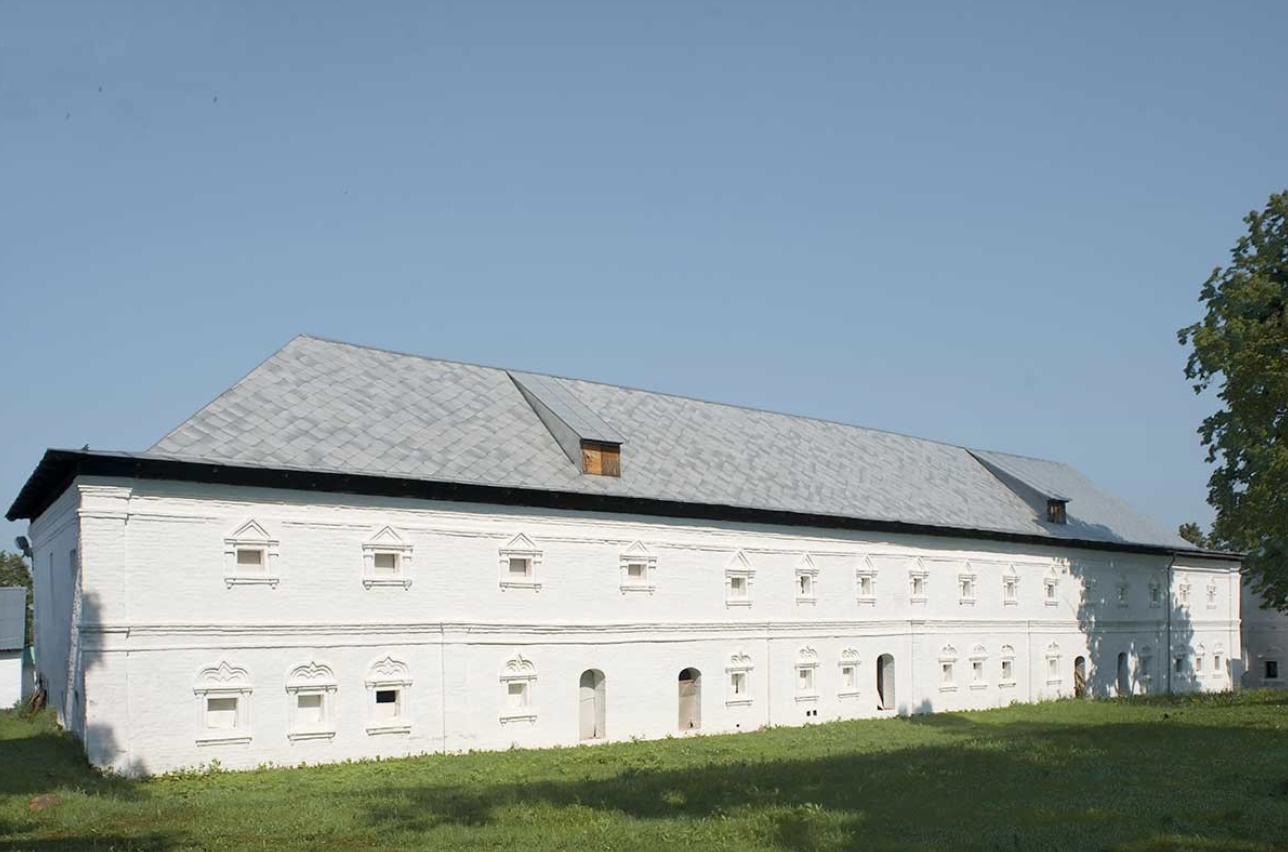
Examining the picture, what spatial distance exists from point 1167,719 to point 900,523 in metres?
10.1

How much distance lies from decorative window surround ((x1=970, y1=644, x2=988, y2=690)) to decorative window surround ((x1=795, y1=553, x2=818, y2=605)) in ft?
31.3

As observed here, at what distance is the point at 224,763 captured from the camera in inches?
995

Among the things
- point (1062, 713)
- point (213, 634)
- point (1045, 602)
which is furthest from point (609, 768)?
point (1045, 602)

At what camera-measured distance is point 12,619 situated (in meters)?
44.7

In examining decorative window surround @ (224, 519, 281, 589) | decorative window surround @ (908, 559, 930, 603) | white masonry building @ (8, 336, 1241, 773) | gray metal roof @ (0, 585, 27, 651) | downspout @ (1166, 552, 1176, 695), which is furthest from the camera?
downspout @ (1166, 552, 1176, 695)

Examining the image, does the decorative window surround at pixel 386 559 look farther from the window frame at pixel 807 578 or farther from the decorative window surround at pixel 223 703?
the window frame at pixel 807 578

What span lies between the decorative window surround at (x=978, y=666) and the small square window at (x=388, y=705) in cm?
2404

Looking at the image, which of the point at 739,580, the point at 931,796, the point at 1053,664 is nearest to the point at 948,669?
the point at 1053,664

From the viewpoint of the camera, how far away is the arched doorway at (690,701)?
34375 millimetres

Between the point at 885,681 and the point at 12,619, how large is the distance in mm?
31714

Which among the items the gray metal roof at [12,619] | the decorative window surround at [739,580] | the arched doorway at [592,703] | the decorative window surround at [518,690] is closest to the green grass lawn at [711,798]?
the decorative window surround at [518,690]

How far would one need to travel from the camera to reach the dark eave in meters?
24.8

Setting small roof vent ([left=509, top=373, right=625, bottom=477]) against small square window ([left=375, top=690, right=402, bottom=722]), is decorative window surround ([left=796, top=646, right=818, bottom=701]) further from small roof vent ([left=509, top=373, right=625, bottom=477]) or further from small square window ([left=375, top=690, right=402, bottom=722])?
small square window ([left=375, top=690, right=402, bottom=722])

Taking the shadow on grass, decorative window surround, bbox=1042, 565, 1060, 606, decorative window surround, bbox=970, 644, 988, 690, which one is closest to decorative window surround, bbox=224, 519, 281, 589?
the shadow on grass
